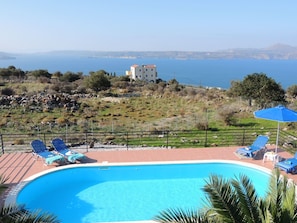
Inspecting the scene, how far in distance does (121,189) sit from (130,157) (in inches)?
76.3

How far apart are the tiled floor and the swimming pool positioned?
22.8 inches

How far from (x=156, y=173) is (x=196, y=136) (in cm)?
579

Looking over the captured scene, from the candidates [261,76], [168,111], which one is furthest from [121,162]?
[261,76]

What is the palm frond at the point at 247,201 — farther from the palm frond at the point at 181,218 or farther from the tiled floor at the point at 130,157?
the tiled floor at the point at 130,157

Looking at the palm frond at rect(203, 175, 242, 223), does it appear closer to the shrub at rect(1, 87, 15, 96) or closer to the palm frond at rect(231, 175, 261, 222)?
the palm frond at rect(231, 175, 261, 222)

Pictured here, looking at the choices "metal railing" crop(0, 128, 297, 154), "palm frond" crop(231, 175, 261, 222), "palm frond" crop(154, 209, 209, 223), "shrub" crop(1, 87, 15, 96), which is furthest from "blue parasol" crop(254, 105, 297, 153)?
"shrub" crop(1, 87, 15, 96)

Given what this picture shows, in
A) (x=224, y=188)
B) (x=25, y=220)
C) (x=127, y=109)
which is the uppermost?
(x=224, y=188)

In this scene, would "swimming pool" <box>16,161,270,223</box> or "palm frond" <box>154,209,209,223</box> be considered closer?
"palm frond" <box>154,209,209,223</box>

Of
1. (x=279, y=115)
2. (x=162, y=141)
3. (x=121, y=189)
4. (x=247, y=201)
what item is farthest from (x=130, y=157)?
(x=247, y=201)

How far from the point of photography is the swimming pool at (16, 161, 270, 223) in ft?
28.1

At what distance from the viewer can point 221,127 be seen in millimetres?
17953

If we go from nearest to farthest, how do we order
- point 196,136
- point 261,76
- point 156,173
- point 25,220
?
point 25,220 < point 156,173 < point 196,136 < point 261,76

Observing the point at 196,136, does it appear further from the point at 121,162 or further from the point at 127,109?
the point at 127,109

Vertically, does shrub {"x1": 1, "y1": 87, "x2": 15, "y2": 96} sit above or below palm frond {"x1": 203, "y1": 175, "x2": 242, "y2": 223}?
below
